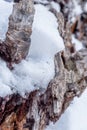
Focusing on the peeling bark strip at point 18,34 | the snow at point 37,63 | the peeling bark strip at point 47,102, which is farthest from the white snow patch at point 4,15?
the peeling bark strip at point 47,102

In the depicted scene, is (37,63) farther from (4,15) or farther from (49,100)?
(4,15)

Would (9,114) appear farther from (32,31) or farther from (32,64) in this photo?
(32,31)

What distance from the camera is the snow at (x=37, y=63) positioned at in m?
7.01

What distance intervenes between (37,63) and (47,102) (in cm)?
84

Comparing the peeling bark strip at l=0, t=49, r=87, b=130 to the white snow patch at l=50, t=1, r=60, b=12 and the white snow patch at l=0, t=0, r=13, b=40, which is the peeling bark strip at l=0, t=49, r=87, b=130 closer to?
the white snow patch at l=0, t=0, r=13, b=40

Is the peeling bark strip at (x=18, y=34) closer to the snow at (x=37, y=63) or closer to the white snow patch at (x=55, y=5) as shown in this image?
the snow at (x=37, y=63)

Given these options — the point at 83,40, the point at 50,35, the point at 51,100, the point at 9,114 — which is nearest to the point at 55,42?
the point at 50,35

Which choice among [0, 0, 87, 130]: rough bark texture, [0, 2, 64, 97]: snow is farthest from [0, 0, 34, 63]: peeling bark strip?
[0, 2, 64, 97]: snow

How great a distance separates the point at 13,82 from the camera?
697 cm

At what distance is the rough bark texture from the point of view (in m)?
6.86

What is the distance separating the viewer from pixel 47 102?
7.41 metres

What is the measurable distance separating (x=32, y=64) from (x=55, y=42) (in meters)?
0.83

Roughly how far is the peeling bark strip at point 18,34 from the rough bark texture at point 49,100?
0.06 m

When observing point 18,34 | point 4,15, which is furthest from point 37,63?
point 4,15
